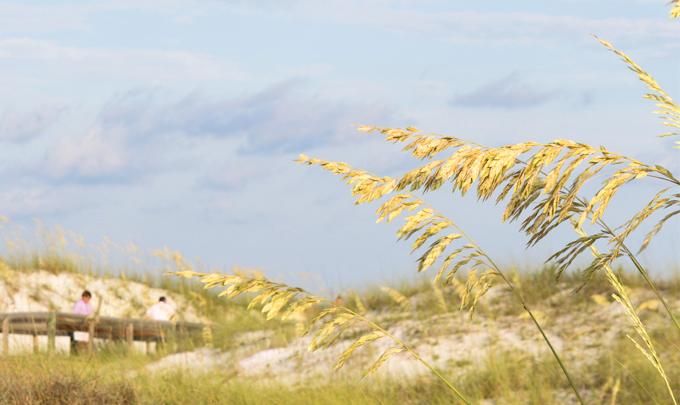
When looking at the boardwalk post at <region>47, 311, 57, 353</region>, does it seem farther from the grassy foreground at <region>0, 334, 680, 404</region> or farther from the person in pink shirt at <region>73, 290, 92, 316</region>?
the grassy foreground at <region>0, 334, 680, 404</region>

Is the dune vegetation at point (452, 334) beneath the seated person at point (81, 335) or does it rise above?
above

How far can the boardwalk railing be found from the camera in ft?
48.6

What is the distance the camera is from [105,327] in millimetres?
15312

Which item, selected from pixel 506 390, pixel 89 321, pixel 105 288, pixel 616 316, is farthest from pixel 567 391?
pixel 105 288

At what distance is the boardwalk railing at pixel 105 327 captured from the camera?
14.8 metres

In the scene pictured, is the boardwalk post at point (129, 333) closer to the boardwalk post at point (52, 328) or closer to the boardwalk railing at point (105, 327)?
the boardwalk railing at point (105, 327)

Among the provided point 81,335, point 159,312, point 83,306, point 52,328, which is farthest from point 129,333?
point 83,306

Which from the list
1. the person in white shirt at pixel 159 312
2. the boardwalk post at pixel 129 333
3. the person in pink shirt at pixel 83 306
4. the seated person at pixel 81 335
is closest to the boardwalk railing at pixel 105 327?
the boardwalk post at pixel 129 333

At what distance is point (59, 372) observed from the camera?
7.66 m

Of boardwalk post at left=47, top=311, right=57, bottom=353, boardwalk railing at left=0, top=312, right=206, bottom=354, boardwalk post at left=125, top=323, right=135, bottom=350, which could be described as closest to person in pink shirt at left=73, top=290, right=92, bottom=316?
boardwalk railing at left=0, top=312, right=206, bottom=354

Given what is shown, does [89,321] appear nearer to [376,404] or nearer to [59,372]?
[59,372]

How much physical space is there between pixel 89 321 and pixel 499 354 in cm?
866

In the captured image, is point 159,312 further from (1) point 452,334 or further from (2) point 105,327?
(1) point 452,334

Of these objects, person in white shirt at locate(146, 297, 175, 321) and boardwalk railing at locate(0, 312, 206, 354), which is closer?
boardwalk railing at locate(0, 312, 206, 354)
